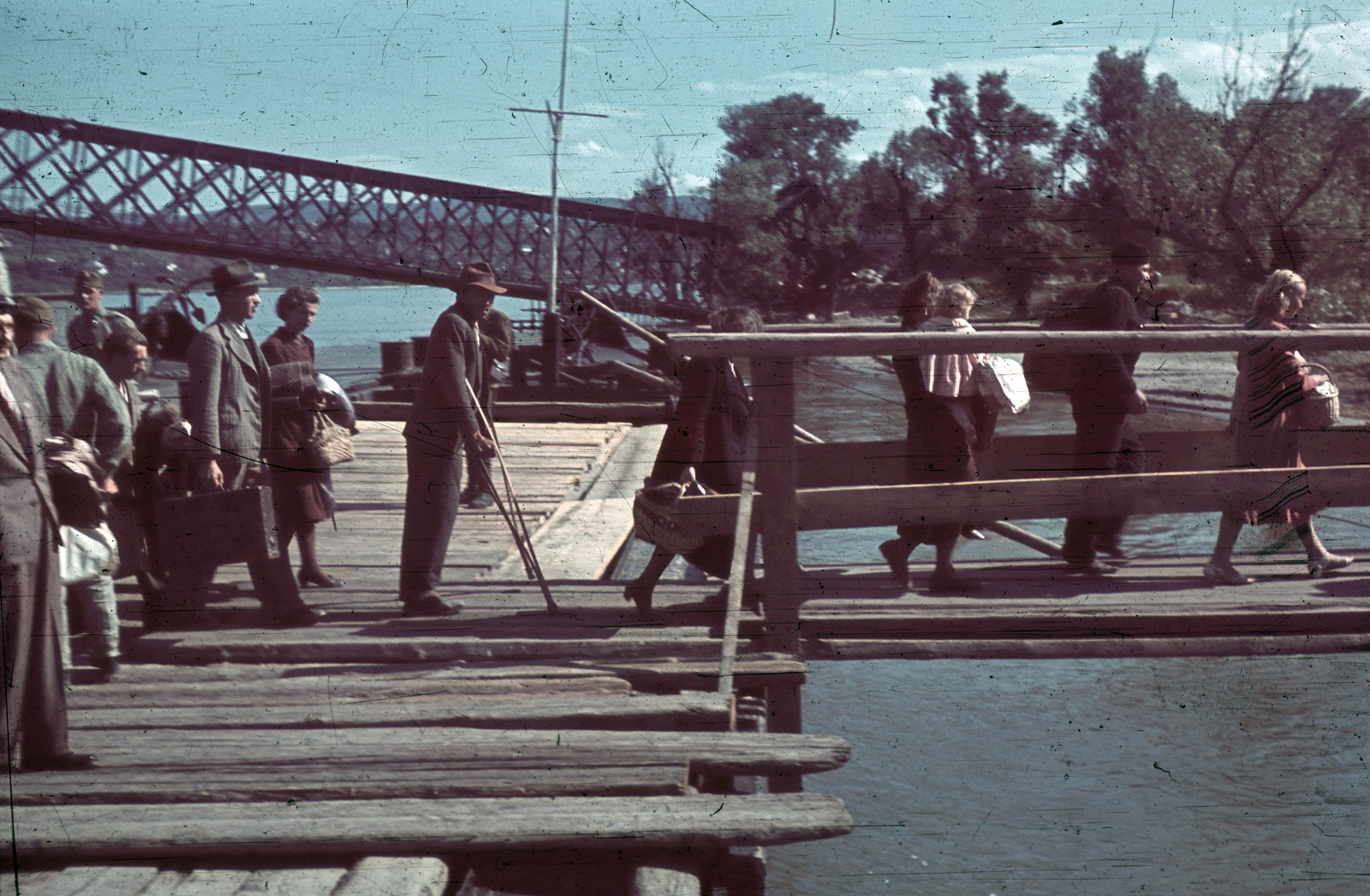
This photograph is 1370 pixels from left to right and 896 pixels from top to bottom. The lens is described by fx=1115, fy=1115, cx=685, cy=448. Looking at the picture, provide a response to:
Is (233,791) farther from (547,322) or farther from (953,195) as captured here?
(547,322)

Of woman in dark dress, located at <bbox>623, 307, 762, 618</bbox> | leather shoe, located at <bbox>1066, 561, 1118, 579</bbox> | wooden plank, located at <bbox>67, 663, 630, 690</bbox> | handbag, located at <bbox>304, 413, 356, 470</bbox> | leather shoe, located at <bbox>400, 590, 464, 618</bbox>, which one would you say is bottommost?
wooden plank, located at <bbox>67, 663, 630, 690</bbox>

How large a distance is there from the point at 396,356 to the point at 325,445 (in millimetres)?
16047

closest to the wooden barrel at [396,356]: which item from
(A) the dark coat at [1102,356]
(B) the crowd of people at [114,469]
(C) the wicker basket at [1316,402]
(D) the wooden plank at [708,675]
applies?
(B) the crowd of people at [114,469]

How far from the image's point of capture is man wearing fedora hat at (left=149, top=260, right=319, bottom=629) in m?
4.77

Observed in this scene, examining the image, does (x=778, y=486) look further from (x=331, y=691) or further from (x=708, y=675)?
(x=331, y=691)

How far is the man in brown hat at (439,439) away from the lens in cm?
485

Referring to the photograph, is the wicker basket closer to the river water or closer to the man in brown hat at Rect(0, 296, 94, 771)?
the river water

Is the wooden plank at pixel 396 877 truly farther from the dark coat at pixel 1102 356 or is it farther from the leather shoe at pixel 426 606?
the dark coat at pixel 1102 356

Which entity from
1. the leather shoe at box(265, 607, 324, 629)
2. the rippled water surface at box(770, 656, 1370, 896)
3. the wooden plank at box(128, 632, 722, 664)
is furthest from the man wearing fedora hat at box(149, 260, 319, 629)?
the rippled water surface at box(770, 656, 1370, 896)

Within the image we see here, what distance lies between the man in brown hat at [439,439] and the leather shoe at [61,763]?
176cm

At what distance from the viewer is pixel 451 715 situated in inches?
145

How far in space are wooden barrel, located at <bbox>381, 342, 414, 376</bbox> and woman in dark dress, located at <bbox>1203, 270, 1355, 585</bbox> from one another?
1724 centimetres

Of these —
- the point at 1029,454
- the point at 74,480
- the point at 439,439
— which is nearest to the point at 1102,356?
the point at 1029,454

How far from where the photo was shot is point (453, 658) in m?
4.34
